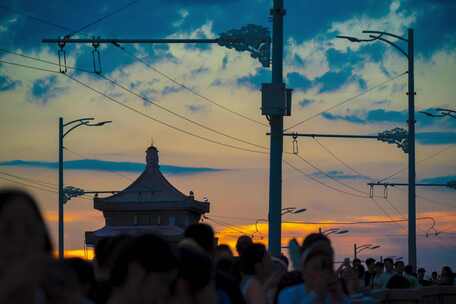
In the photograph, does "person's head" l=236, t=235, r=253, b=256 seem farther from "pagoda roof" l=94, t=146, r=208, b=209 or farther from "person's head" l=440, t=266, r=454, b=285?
"pagoda roof" l=94, t=146, r=208, b=209

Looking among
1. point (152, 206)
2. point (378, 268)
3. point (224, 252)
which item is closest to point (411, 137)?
point (378, 268)

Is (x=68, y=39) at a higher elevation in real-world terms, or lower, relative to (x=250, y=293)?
higher

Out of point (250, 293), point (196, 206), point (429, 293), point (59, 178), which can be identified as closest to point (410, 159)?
point (429, 293)

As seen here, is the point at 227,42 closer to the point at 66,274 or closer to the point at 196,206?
the point at 66,274

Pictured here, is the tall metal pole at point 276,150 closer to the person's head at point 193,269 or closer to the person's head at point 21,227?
the person's head at point 193,269

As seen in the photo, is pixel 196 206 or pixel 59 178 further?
pixel 196 206

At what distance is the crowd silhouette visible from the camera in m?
3.14

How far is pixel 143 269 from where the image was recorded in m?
4.98

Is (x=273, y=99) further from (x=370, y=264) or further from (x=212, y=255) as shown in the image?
(x=212, y=255)

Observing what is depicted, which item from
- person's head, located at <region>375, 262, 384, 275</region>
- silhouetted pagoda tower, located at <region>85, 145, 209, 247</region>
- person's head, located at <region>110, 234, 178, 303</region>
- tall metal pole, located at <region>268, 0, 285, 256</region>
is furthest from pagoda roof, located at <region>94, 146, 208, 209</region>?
person's head, located at <region>110, 234, 178, 303</region>

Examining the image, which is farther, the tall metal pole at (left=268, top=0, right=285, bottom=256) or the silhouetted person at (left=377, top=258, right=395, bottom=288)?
the silhouetted person at (left=377, top=258, right=395, bottom=288)

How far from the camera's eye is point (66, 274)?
330cm

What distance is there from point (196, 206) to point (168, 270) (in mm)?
109026

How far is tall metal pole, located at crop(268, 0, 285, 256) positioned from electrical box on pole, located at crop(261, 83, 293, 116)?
0.49 feet
